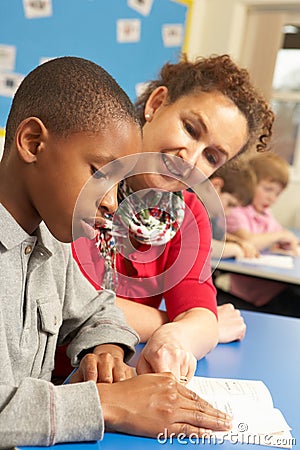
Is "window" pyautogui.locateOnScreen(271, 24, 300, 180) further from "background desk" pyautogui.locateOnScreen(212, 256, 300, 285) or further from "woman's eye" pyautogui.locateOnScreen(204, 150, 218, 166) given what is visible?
"woman's eye" pyautogui.locateOnScreen(204, 150, 218, 166)

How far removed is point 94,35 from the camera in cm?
303

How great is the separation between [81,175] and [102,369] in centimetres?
30

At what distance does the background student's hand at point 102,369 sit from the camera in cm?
87

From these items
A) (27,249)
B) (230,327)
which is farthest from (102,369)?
(230,327)

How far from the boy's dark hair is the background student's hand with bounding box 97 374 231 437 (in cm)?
36

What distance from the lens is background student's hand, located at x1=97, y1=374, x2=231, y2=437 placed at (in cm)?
76

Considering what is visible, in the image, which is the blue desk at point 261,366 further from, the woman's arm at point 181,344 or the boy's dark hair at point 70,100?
the boy's dark hair at point 70,100

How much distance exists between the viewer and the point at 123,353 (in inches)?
39.4

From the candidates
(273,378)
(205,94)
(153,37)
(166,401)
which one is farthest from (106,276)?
(153,37)

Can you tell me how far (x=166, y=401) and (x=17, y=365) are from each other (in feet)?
0.83

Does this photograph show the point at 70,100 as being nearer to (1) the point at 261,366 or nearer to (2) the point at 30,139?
(2) the point at 30,139

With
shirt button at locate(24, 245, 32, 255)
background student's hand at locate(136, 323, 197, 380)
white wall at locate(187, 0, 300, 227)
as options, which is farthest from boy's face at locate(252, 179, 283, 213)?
shirt button at locate(24, 245, 32, 255)

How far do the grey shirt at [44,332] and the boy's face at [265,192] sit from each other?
2.30 metres

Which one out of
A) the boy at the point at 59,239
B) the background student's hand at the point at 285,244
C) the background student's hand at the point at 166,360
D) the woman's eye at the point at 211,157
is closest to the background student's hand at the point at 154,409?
the boy at the point at 59,239
